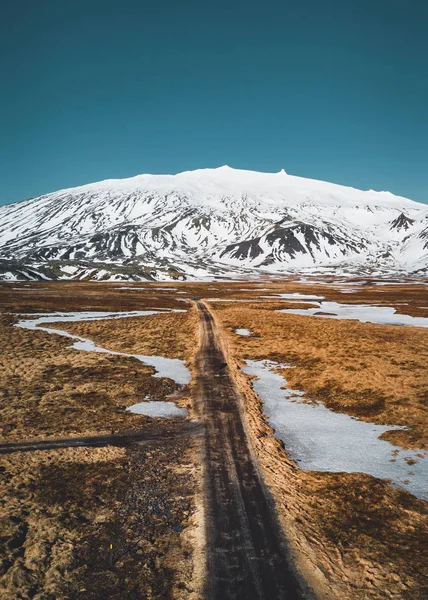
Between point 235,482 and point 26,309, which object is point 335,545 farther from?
point 26,309

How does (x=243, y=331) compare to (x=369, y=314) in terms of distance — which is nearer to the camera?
(x=243, y=331)

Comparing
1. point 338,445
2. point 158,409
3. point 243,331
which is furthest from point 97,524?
point 243,331

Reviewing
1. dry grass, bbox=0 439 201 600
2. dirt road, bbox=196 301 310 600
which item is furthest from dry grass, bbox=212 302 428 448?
dry grass, bbox=0 439 201 600

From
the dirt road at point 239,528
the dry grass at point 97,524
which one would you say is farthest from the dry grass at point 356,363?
the dry grass at point 97,524

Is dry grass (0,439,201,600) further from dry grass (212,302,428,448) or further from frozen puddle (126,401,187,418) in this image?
dry grass (212,302,428,448)

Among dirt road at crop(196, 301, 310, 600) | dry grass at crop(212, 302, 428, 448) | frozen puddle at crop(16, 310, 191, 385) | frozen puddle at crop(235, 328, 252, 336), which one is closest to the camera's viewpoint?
dirt road at crop(196, 301, 310, 600)

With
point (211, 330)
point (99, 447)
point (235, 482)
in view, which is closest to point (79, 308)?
point (211, 330)

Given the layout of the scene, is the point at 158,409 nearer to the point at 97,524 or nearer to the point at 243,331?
the point at 97,524
